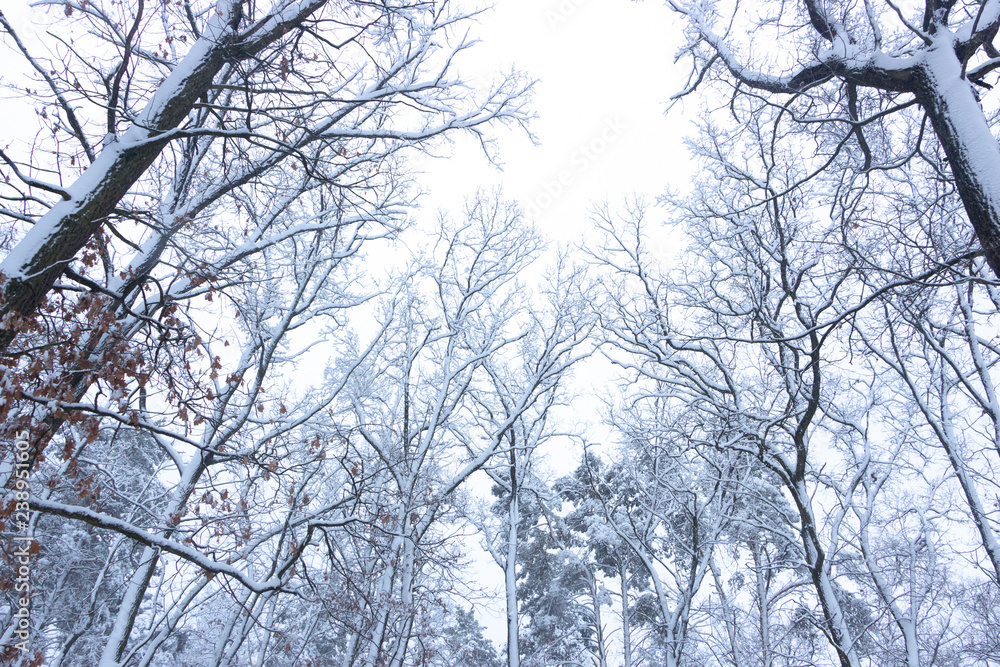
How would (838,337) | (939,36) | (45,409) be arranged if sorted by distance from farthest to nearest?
(838,337), (939,36), (45,409)

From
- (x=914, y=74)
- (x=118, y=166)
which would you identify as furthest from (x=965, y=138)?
(x=118, y=166)

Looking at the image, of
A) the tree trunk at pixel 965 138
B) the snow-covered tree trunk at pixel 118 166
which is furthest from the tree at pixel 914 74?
the snow-covered tree trunk at pixel 118 166

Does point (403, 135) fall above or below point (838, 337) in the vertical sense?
above

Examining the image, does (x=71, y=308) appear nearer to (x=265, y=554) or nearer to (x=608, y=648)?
(x=265, y=554)

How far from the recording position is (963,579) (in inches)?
401

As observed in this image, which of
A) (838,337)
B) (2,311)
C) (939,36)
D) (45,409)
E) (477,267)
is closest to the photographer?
(2,311)

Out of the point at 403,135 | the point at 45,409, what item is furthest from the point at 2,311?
the point at 403,135

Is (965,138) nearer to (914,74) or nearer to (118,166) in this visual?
(914,74)

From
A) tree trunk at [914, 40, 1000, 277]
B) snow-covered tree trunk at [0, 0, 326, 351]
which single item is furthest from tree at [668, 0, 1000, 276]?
snow-covered tree trunk at [0, 0, 326, 351]

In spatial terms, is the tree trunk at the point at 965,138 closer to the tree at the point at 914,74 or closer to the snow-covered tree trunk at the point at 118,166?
the tree at the point at 914,74

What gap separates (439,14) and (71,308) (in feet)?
16.5

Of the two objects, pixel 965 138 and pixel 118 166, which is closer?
pixel 965 138

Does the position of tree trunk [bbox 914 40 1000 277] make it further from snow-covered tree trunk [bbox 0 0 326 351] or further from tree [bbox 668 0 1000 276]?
snow-covered tree trunk [bbox 0 0 326 351]

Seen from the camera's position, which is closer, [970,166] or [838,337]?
[970,166]
